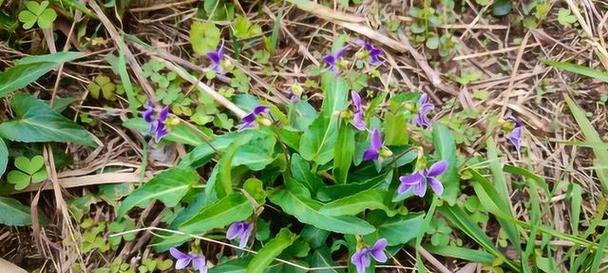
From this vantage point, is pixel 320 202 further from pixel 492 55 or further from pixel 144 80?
pixel 492 55

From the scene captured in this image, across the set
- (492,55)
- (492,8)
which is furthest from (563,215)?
(492,8)

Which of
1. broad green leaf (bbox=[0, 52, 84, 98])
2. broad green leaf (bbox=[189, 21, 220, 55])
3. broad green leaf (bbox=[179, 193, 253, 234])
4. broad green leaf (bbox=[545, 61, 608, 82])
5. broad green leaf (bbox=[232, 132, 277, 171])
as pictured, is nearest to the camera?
broad green leaf (bbox=[179, 193, 253, 234])

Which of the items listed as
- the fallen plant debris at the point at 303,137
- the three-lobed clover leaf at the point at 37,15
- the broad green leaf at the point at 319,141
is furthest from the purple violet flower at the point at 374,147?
the three-lobed clover leaf at the point at 37,15

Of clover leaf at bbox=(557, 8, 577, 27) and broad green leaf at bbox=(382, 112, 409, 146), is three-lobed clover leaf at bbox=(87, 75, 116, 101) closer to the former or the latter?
broad green leaf at bbox=(382, 112, 409, 146)

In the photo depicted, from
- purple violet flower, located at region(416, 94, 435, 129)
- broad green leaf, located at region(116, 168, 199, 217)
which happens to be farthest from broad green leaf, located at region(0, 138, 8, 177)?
purple violet flower, located at region(416, 94, 435, 129)

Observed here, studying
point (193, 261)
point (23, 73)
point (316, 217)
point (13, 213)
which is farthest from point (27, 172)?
point (316, 217)

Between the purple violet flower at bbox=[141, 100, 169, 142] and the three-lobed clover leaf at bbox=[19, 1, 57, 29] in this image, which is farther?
the three-lobed clover leaf at bbox=[19, 1, 57, 29]

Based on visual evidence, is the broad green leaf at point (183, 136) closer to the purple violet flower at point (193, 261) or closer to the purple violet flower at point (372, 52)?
the purple violet flower at point (193, 261)
